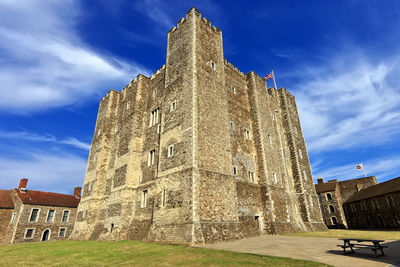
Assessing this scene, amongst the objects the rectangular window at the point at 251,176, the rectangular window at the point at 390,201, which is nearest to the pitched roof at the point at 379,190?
the rectangular window at the point at 390,201

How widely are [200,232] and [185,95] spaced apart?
35.6 ft

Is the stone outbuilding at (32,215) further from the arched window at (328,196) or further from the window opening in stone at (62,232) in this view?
the arched window at (328,196)

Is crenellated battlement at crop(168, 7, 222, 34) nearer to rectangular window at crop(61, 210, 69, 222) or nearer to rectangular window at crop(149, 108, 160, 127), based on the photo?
rectangular window at crop(149, 108, 160, 127)

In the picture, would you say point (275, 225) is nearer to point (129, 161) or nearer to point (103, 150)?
point (129, 161)

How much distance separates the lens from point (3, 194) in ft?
115

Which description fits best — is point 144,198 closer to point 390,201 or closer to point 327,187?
point 390,201

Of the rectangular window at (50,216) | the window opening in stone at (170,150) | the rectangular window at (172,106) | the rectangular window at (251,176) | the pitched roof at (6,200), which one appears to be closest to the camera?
the window opening in stone at (170,150)

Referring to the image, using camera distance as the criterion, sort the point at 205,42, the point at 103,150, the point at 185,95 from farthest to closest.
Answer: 1. the point at 103,150
2. the point at 205,42
3. the point at 185,95

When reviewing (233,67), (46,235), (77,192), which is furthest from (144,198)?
(77,192)

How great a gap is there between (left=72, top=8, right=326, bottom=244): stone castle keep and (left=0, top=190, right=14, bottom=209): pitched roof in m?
14.0

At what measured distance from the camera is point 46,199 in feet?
120

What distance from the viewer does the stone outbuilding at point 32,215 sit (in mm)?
31469

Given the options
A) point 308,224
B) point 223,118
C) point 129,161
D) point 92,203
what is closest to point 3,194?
point 92,203

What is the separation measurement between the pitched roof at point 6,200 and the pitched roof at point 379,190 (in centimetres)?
5755
